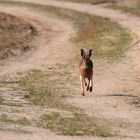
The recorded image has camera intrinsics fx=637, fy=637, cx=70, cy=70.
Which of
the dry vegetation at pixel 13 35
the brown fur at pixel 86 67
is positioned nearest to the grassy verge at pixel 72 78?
the brown fur at pixel 86 67

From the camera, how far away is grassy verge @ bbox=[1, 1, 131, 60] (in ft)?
104

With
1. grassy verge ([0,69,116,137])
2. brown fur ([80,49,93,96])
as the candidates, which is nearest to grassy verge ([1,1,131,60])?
→ grassy verge ([0,69,116,137])

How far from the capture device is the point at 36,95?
19.8m

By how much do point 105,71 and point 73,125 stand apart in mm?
11053

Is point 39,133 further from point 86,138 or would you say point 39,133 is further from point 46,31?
point 46,31

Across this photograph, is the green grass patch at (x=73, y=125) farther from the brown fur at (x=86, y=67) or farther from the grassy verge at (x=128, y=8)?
the grassy verge at (x=128, y=8)

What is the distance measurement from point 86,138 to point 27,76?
10939mm

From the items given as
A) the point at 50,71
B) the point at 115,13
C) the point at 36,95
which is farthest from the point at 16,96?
the point at 115,13

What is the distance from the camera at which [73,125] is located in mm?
15469

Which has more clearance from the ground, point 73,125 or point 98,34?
point 98,34

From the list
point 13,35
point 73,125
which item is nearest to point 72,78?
point 73,125

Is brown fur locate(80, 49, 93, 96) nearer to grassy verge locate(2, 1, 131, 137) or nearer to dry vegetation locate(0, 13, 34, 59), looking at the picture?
grassy verge locate(2, 1, 131, 137)

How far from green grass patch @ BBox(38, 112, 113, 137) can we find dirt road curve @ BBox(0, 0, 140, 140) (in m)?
0.46

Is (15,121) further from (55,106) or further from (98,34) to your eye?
(98,34)
